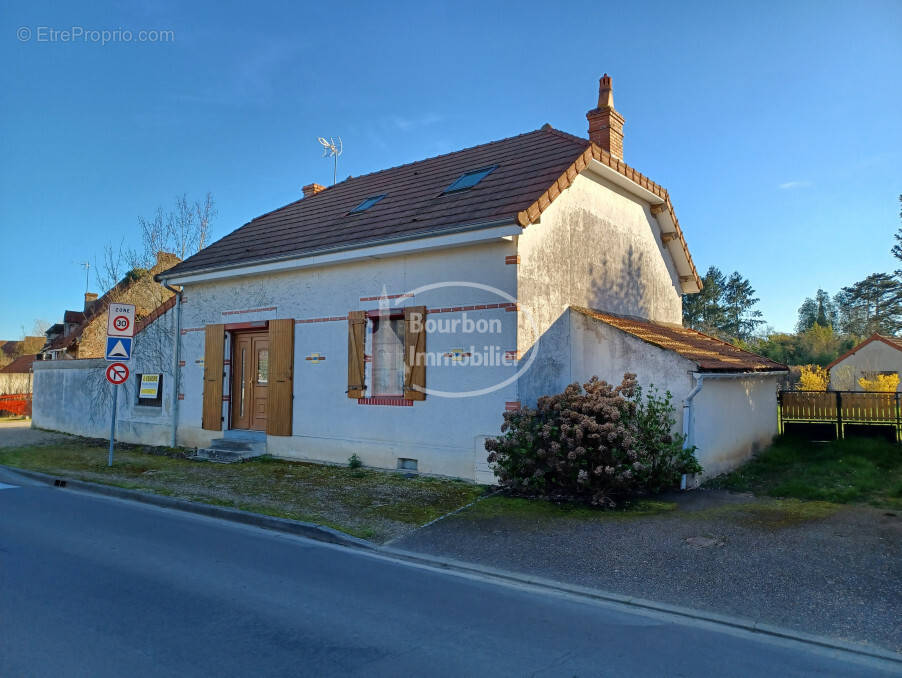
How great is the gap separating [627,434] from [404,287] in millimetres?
4716

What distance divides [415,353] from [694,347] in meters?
5.11

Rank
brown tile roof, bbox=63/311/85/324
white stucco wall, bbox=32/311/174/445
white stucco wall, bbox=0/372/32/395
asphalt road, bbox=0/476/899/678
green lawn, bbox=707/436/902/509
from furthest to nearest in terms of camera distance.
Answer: white stucco wall, bbox=0/372/32/395 < brown tile roof, bbox=63/311/85/324 < white stucco wall, bbox=32/311/174/445 < green lawn, bbox=707/436/902/509 < asphalt road, bbox=0/476/899/678

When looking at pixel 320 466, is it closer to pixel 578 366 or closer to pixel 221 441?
pixel 221 441

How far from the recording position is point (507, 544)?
636cm

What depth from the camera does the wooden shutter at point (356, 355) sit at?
10852mm

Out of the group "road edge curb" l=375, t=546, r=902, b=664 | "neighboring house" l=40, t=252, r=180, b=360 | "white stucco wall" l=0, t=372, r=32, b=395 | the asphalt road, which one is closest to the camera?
the asphalt road

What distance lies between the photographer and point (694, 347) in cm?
1086

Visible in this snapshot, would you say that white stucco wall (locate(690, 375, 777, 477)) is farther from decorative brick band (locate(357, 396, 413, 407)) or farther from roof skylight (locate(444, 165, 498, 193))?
roof skylight (locate(444, 165, 498, 193))

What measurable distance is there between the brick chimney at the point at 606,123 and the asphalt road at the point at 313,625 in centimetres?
1065

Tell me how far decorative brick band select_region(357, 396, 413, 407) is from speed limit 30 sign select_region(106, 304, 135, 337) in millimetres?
4937

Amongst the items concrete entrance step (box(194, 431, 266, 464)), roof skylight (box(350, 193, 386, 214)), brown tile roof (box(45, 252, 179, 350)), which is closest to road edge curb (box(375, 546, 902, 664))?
concrete entrance step (box(194, 431, 266, 464))

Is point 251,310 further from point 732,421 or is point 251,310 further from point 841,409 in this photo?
point 841,409

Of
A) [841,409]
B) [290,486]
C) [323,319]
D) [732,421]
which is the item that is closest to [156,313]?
[323,319]

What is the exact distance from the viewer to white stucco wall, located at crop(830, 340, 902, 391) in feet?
110
